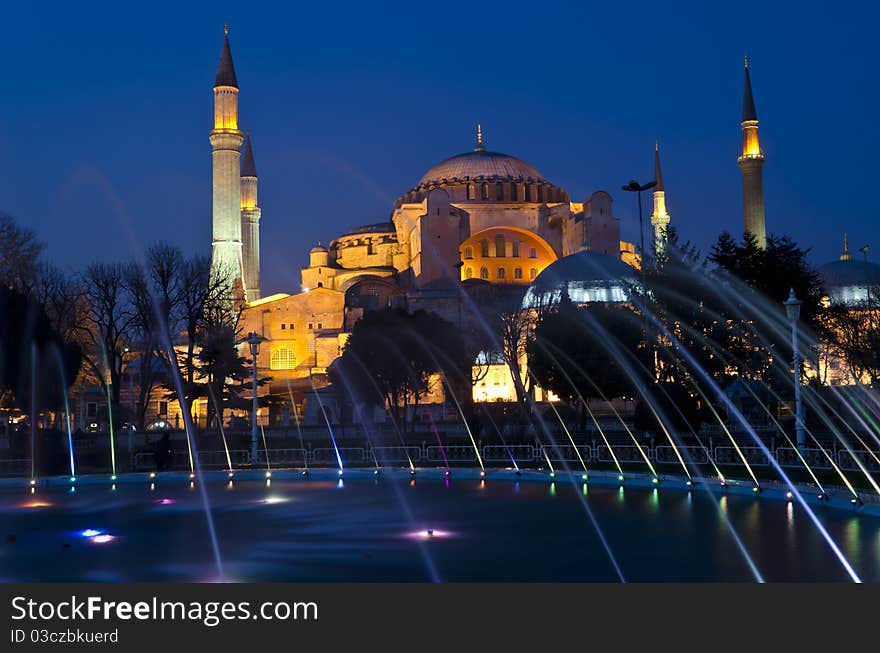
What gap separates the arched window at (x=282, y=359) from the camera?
59.8 metres

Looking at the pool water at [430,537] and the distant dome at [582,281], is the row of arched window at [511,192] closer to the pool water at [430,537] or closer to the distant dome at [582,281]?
the distant dome at [582,281]

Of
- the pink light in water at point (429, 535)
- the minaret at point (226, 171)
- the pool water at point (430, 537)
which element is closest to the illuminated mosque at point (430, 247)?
the minaret at point (226, 171)

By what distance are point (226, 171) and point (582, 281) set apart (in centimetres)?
1815

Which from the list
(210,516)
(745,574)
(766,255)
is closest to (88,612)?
(745,574)

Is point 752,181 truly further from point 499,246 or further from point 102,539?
point 102,539

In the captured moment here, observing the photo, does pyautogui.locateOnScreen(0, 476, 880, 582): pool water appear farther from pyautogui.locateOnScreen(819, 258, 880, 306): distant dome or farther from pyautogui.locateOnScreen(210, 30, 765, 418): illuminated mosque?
pyautogui.locateOnScreen(819, 258, 880, 306): distant dome

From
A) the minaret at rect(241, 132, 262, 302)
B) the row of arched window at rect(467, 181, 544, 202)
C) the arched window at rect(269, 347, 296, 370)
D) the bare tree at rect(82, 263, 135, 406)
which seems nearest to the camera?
the bare tree at rect(82, 263, 135, 406)

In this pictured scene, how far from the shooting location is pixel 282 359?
60.0 meters

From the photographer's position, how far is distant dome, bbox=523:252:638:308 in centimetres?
4808

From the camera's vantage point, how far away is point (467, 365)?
38.0 metres

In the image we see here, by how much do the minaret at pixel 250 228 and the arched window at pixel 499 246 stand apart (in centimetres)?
1458

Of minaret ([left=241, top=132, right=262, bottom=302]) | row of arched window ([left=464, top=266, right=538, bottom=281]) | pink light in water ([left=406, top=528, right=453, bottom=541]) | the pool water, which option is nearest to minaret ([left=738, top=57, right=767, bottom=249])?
row of arched window ([left=464, top=266, right=538, bottom=281])

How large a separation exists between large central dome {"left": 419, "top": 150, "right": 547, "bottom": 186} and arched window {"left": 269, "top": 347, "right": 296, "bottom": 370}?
1816cm

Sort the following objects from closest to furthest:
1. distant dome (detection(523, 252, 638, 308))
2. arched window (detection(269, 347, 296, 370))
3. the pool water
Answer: the pool water
distant dome (detection(523, 252, 638, 308))
arched window (detection(269, 347, 296, 370))
